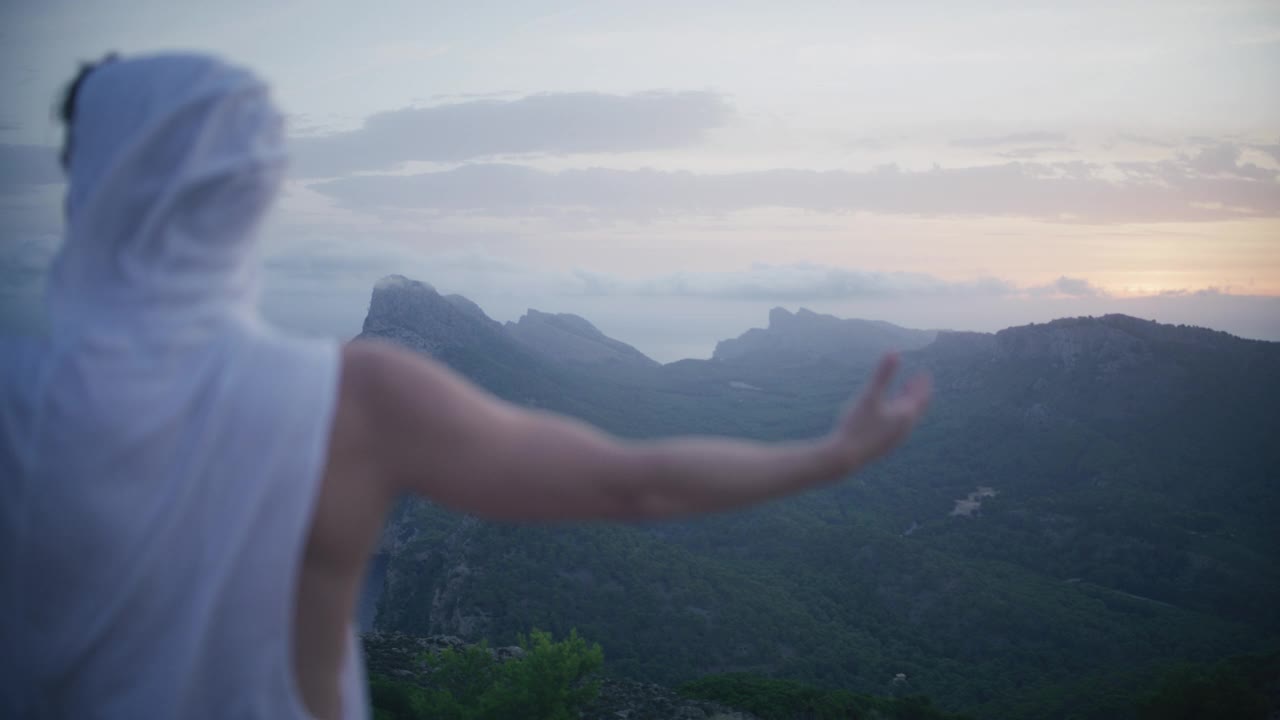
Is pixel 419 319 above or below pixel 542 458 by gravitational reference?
above

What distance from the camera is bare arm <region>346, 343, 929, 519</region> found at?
1.18 metres

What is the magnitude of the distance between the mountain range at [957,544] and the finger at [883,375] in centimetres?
3018

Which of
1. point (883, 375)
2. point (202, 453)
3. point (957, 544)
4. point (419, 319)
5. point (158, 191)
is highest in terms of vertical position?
point (419, 319)

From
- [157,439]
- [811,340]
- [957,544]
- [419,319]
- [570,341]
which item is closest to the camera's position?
[157,439]

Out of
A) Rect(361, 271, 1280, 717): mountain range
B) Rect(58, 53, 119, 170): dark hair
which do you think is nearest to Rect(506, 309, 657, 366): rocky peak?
Rect(361, 271, 1280, 717): mountain range

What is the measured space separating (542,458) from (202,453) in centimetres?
55

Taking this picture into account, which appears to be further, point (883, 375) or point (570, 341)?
point (570, 341)

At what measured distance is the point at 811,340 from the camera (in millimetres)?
116688

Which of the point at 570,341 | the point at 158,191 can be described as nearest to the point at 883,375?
the point at 158,191

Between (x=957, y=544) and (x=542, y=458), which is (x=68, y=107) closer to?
(x=542, y=458)

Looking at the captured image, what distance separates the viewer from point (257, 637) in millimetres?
1223

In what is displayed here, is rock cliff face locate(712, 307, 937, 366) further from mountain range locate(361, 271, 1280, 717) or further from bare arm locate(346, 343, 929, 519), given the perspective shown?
bare arm locate(346, 343, 929, 519)

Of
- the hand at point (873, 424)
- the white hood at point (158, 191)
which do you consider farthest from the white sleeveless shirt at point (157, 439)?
the hand at point (873, 424)

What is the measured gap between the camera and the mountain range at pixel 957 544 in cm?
3362
